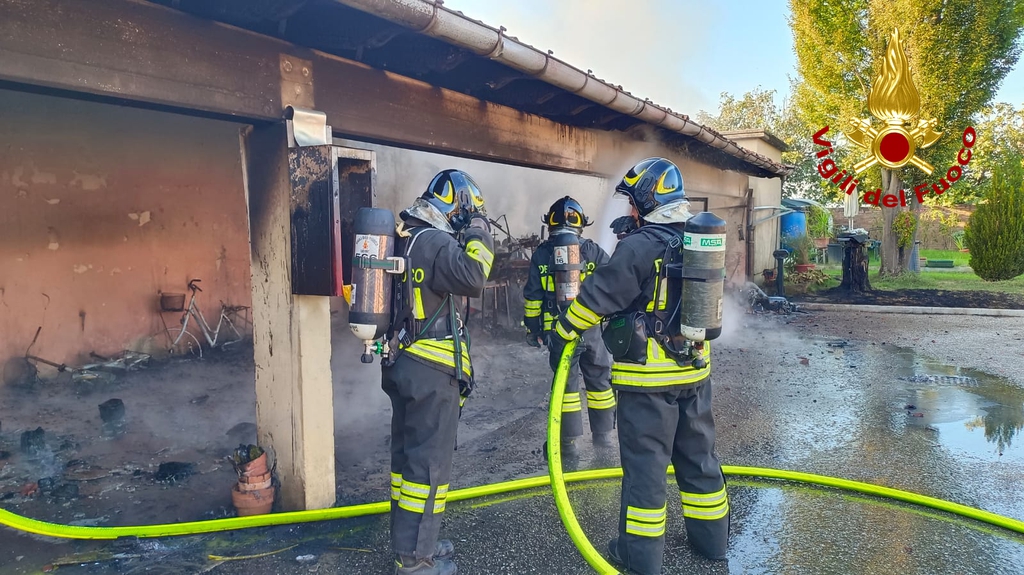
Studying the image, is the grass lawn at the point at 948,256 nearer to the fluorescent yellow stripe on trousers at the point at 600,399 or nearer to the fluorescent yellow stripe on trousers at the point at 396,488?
the fluorescent yellow stripe on trousers at the point at 600,399

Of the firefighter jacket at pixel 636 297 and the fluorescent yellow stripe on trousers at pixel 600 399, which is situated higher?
the firefighter jacket at pixel 636 297

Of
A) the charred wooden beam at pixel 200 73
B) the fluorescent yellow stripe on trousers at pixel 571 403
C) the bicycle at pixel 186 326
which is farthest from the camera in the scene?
the bicycle at pixel 186 326

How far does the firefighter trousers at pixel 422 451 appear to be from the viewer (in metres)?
2.74

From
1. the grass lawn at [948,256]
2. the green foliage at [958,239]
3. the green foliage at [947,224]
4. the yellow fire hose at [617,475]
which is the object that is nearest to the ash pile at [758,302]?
the yellow fire hose at [617,475]

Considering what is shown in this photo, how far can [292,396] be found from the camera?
3387 mm

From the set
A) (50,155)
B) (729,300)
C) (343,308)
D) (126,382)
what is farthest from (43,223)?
(729,300)

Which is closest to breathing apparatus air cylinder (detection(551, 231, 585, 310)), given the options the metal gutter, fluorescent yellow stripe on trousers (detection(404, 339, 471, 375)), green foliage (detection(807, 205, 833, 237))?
the metal gutter

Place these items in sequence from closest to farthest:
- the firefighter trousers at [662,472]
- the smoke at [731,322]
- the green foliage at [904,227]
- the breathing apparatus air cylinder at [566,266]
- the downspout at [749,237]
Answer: the firefighter trousers at [662,472] → the breathing apparatus air cylinder at [566,266] → the smoke at [731,322] → the downspout at [749,237] → the green foliage at [904,227]

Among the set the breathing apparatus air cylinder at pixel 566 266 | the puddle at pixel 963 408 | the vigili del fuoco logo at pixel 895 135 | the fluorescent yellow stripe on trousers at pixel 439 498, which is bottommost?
the puddle at pixel 963 408

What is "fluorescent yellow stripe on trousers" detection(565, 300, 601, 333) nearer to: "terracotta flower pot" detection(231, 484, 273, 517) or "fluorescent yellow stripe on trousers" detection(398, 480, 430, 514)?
"fluorescent yellow stripe on trousers" detection(398, 480, 430, 514)

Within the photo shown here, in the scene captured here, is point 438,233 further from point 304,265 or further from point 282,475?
point 282,475

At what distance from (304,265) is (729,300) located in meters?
10.9

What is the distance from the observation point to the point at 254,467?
11.2 feet

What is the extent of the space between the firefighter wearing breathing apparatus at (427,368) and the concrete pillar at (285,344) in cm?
67
